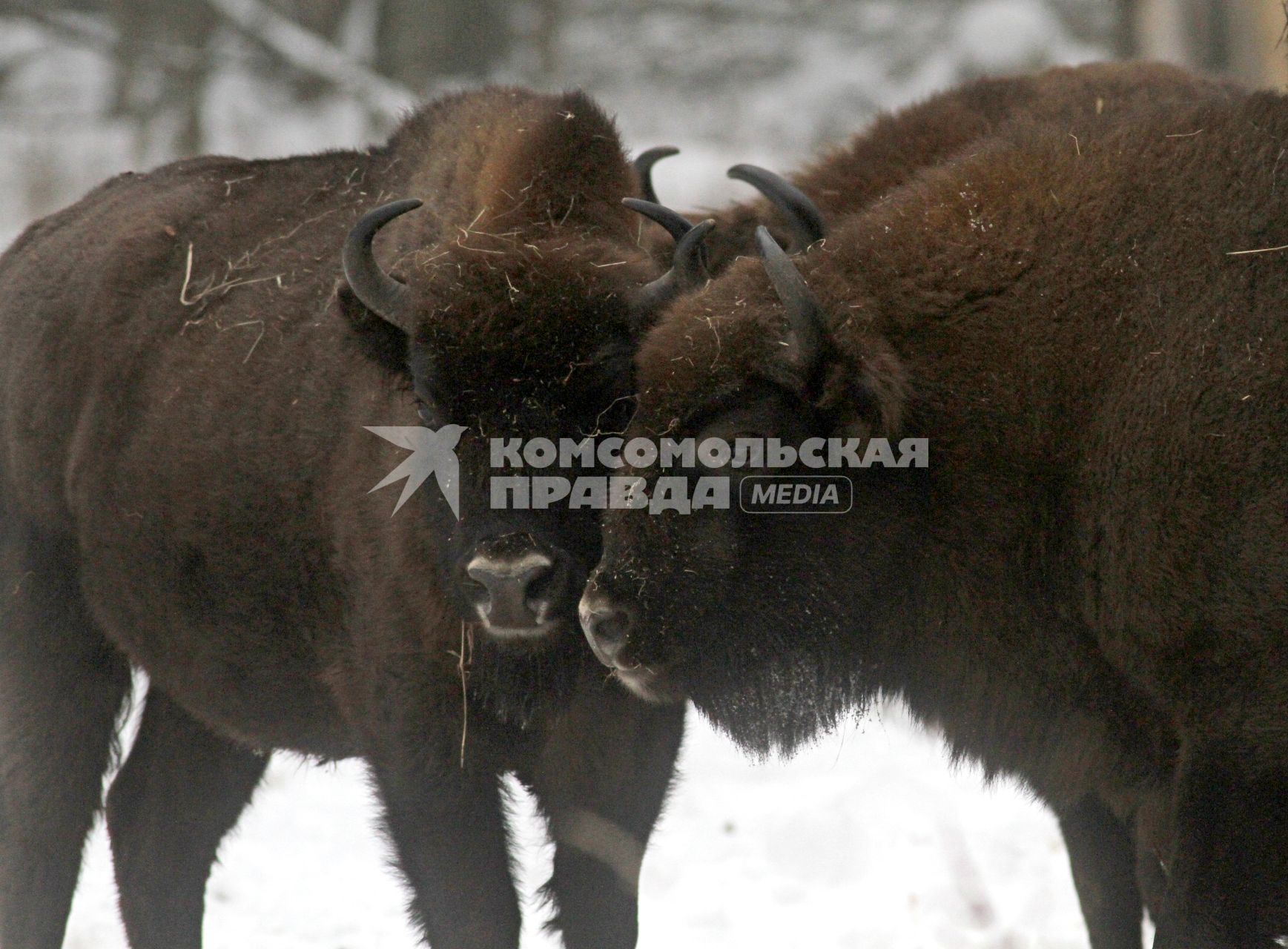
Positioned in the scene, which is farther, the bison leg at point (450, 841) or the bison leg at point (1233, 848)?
the bison leg at point (450, 841)

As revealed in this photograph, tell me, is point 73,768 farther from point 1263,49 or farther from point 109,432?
point 1263,49

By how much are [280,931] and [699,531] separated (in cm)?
304

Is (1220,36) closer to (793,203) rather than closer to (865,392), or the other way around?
(793,203)

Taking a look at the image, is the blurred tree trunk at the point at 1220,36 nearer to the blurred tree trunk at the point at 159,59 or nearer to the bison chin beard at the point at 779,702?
the bison chin beard at the point at 779,702

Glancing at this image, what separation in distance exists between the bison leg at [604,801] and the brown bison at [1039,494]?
44 cm

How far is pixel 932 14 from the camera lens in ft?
58.1

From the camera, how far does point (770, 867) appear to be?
230 inches

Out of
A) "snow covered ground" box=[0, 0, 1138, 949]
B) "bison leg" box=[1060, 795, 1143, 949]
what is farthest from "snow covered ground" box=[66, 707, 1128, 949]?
"bison leg" box=[1060, 795, 1143, 949]

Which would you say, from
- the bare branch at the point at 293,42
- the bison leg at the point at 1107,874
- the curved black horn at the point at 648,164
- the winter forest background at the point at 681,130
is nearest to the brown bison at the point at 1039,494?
the winter forest background at the point at 681,130

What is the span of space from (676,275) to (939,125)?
6.28 ft

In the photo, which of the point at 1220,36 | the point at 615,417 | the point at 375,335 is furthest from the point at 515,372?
the point at 1220,36

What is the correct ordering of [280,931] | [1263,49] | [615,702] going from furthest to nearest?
[1263,49], [280,931], [615,702]

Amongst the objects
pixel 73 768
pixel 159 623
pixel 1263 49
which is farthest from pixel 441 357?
pixel 1263 49

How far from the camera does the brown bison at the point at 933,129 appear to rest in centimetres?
502
